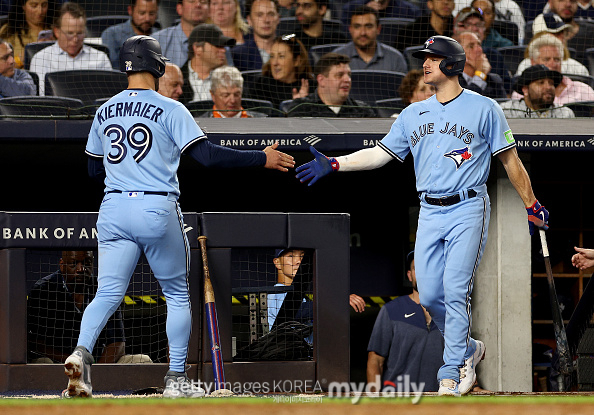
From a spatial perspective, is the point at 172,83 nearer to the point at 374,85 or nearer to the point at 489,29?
the point at 374,85

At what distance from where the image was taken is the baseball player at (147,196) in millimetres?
4027

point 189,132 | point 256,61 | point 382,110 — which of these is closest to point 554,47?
point 382,110

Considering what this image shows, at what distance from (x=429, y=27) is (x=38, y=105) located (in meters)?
4.11

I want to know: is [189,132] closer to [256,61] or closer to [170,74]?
[170,74]

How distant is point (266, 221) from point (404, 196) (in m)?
3.90

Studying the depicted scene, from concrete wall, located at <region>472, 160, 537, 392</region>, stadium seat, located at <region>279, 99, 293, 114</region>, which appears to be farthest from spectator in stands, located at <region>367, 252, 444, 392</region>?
stadium seat, located at <region>279, 99, 293, 114</region>

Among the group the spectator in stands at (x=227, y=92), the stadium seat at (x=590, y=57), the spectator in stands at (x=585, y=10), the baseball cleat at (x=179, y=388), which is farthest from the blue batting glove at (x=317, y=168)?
the spectator in stands at (x=585, y=10)

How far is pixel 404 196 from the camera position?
8422mm

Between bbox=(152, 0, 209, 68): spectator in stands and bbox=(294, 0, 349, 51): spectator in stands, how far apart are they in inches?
38.8

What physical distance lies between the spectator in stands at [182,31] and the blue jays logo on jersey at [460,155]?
4.76 m

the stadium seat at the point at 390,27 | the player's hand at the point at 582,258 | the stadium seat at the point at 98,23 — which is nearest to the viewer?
the player's hand at the point at 582,258

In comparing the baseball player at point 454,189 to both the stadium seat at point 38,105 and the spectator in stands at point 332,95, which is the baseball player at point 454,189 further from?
the stadium seat at point 38,105

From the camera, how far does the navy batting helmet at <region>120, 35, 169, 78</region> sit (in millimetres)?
4195

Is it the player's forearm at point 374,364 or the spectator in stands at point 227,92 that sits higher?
the spectator in stands at point 227,92
